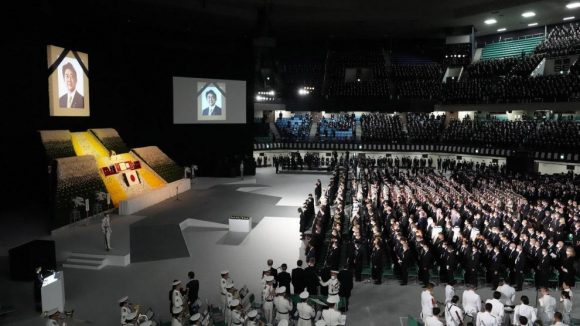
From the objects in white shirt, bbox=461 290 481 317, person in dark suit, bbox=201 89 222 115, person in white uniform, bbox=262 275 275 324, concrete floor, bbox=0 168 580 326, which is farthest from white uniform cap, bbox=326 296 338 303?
person in dark suit, bbox=201 89 222 115

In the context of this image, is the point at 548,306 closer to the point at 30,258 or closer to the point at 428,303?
the point at 428,303

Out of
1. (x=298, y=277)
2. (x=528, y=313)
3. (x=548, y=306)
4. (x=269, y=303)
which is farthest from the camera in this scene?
(x=298, y=277)

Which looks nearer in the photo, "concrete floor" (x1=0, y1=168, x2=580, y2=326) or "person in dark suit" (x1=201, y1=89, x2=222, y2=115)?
"concrete floor" (x1=0, y1=168, x2=580, y2=326)

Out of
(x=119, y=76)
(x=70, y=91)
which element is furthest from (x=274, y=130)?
(x=70, y=91)

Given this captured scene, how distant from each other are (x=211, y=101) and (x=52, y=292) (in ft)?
72.9

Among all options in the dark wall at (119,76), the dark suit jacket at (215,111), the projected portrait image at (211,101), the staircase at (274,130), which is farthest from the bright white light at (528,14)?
the dark suit jacket at (215,111)

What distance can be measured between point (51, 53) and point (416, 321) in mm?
17833

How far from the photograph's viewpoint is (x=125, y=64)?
26.0 metres

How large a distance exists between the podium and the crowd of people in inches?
1552

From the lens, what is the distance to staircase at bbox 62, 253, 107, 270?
14409mm

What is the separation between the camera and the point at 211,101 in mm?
31391

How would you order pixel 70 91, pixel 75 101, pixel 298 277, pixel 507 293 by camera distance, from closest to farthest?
pixel 507 293 < pixel 298 277 < pixel 70 91 < pixel 75 101

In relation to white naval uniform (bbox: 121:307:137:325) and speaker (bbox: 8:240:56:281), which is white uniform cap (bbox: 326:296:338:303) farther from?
speaker (bbox: 8:240:56:281)

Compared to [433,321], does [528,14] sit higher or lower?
higher
